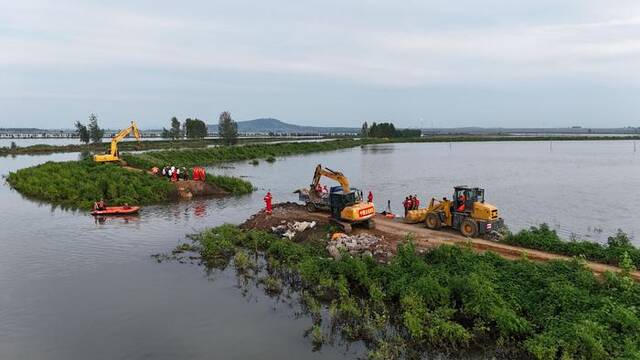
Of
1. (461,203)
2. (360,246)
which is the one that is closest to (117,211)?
(360,246)

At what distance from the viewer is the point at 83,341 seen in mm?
15820

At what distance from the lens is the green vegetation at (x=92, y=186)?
4053 cm

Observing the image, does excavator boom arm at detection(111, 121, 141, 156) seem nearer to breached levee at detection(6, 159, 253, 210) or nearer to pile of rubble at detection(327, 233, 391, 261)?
A: breached levee at detection(6, 159, 253, 210)

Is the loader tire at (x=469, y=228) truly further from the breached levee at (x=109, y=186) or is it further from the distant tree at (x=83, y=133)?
the distant tree at (x=83, y=133)

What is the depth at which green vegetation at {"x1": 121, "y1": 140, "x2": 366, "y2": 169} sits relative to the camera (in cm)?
5493

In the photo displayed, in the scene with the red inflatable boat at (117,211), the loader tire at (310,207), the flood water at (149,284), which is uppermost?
the loader tire at (310,207)

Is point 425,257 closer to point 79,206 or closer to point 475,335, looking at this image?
point 475,335

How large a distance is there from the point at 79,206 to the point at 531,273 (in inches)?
1360

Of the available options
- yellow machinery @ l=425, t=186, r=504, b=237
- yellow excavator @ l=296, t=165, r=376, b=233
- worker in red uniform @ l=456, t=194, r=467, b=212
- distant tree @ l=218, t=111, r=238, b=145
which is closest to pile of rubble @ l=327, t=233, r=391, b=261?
yellow excavator @ l=296, t=165, r=376, b=233

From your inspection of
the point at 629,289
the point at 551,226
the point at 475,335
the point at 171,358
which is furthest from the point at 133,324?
the point at 551,226

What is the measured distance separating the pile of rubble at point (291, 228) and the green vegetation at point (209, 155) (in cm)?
2877

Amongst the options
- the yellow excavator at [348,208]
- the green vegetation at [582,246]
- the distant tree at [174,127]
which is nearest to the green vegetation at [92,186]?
the yellow excavator at [348,208]

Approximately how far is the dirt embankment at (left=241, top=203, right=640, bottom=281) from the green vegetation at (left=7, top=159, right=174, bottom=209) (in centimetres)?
1442

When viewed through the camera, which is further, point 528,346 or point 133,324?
point 133,324
